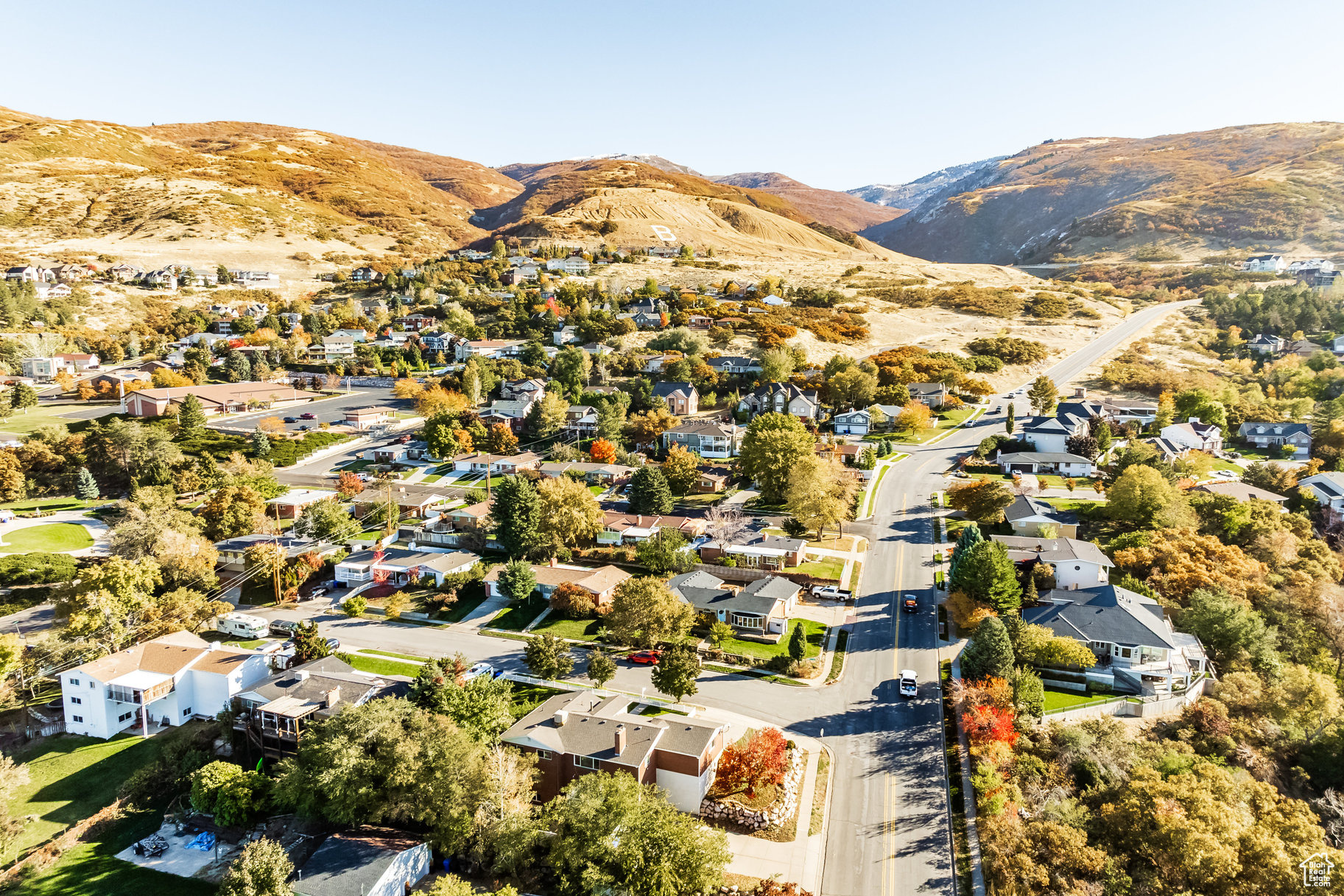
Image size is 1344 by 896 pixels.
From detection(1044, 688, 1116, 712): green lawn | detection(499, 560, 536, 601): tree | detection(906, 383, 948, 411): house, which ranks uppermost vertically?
detection(906, 383, 948, 411): house

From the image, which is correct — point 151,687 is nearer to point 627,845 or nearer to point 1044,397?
point 627,845

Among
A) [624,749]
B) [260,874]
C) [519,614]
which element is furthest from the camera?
[519,614]

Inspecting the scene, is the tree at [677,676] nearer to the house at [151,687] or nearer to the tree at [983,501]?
the house at [151,687]

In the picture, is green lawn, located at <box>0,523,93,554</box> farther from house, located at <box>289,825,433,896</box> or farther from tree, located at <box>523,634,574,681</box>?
house, located at <box>289,825,433,896</box>

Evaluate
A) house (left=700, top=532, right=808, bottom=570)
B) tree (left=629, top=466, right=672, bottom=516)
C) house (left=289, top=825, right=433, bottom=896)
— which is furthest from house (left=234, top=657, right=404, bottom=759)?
tree (left=629, top=466, right=672, bottom=516)

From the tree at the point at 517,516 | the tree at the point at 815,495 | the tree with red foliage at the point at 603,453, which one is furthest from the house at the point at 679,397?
the tree at the point at 517,516

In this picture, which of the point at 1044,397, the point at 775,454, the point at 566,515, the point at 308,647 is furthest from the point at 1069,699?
the point at 1044,397
